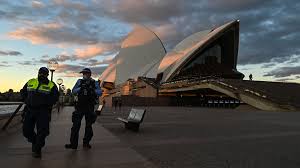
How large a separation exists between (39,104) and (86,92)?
1002mm

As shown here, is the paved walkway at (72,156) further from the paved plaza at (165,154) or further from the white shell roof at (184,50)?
the white shell roof at (184,50)

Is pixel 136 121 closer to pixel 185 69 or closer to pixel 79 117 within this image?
pixel 79 117

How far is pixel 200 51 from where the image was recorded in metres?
59.7

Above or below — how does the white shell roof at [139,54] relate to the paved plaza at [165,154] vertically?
above

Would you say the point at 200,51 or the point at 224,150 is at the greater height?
the point at 200,51

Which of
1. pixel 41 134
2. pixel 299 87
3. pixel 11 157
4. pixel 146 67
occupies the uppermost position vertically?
pixel 146 67

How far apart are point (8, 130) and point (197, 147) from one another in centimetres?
582

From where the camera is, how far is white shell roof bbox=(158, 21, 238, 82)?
57541mm

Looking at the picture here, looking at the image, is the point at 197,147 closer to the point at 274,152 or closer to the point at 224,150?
the point at 224,150

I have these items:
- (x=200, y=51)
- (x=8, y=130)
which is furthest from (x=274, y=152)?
(x=200, y=51)

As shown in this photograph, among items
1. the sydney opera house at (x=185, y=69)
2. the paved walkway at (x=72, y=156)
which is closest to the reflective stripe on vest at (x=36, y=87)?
the paved walkway at (x=72, y=156)

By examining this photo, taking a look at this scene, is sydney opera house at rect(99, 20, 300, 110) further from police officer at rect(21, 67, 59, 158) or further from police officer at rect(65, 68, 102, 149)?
police officer at rect(21, 67, 59, 158)

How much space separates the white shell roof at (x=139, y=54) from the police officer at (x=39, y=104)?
67.8 meters

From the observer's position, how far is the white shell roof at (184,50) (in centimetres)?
5754
